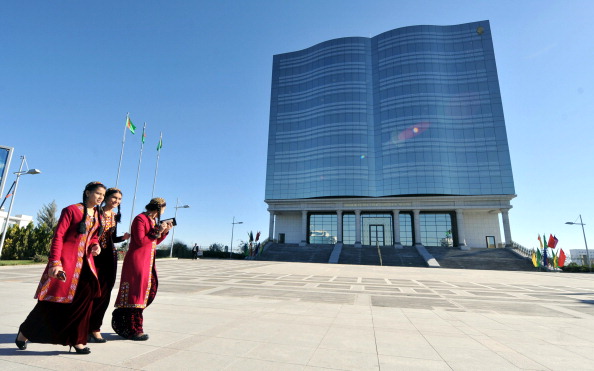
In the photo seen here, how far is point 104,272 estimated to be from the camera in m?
3.69

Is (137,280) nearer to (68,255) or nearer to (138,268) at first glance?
(138,268)

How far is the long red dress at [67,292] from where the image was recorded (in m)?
3.08

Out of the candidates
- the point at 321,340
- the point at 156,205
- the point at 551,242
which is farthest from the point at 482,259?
the point at 156,205

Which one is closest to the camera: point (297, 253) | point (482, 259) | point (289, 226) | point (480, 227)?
point (482, 259)

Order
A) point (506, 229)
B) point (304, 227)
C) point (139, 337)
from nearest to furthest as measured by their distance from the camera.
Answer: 1. point (139, 337)
2. point (506, 229)
3. point (304, 227)

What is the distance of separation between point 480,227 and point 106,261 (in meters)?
59.1

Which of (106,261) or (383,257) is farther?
(383,257)

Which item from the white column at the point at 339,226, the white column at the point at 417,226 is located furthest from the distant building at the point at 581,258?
the white column at the point at 339,226

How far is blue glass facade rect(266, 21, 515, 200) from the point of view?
175ft

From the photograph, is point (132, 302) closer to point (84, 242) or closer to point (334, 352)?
point (84, 242)

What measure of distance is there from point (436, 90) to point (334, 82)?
2255 centimetres

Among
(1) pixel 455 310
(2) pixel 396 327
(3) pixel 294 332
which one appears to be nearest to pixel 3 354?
(3) pixel 294 332

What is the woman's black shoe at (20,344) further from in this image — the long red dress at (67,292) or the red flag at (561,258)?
the red flag at (561,258)

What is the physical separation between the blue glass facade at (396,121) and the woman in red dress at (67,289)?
5469 centimetres
